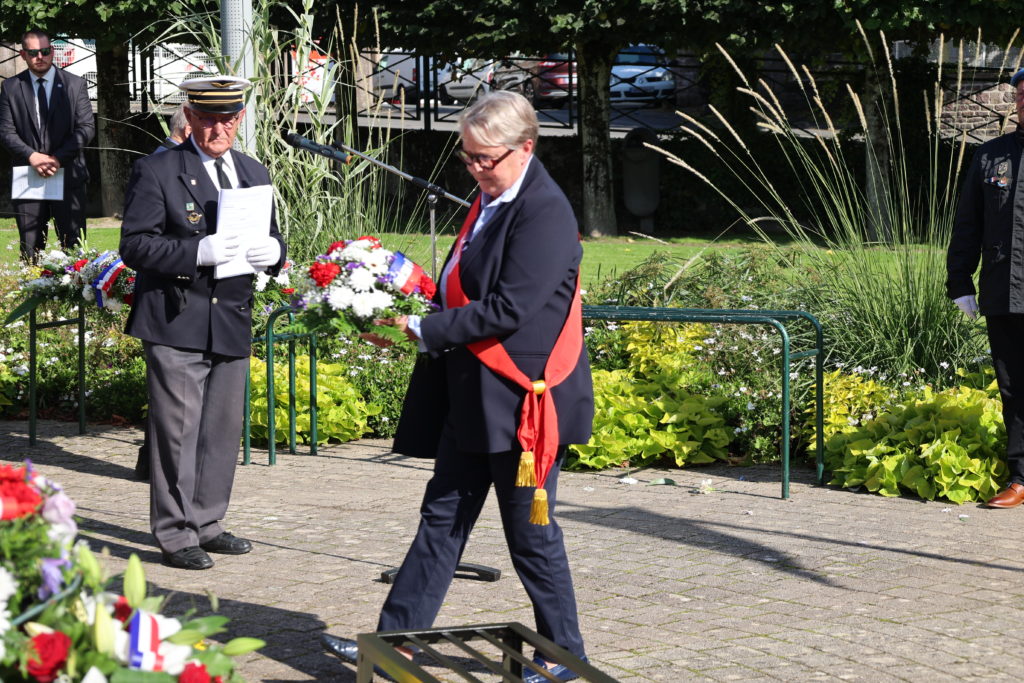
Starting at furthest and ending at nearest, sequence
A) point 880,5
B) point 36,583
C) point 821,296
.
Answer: point 880,5
point 821,296
point 36,583

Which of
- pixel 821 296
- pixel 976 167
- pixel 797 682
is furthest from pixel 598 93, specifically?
pixel 797 682

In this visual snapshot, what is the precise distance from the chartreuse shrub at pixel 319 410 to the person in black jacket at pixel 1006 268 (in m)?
3.54

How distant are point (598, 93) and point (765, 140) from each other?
2.64 metres

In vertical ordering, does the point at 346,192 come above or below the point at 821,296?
above

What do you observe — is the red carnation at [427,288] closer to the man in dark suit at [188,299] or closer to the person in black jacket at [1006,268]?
the man in dark suit at [188,299]

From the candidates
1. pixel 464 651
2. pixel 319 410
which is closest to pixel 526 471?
pixel 464 651

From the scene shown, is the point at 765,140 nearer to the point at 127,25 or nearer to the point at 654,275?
the point at 127,25

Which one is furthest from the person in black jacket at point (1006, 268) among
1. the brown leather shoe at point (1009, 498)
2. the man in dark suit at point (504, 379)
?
the man in dark suit at point (504, 379)

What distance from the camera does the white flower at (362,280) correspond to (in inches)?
163

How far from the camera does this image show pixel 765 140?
18.6 meters

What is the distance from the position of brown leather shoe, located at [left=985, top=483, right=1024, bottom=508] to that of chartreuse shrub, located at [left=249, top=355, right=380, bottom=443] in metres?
3.53

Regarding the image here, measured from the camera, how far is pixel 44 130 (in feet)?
37.2

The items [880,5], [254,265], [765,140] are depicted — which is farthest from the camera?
[765,140]

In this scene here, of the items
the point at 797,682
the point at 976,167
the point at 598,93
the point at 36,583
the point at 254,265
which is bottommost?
the point at 797,682
